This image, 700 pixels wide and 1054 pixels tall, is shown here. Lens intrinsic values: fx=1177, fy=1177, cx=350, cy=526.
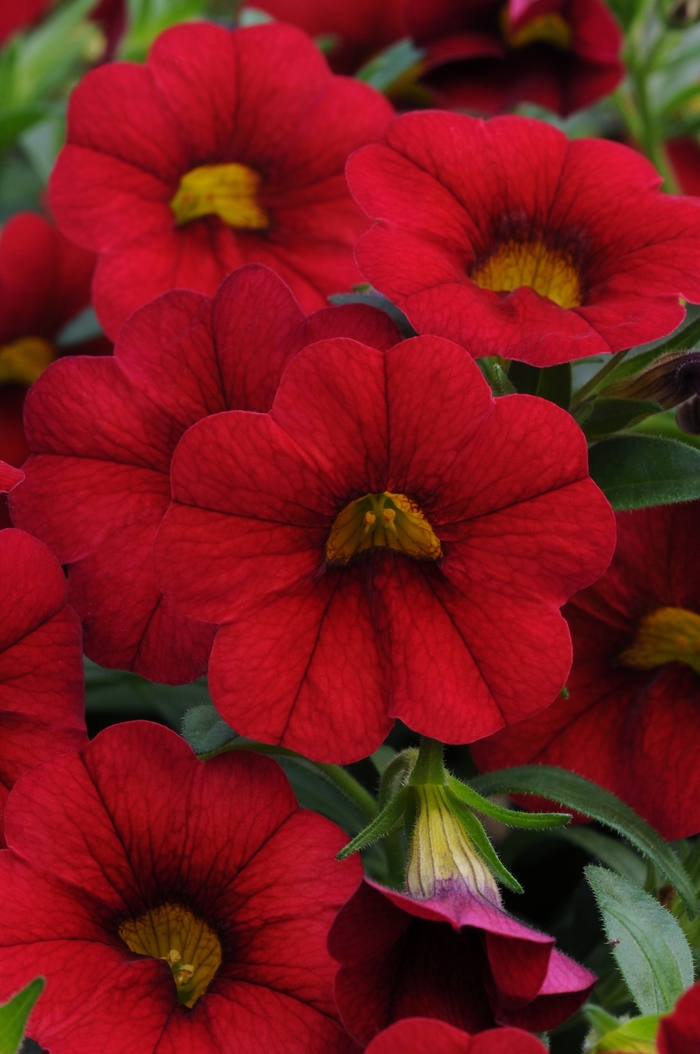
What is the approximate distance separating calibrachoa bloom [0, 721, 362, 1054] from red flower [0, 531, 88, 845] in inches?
1.5

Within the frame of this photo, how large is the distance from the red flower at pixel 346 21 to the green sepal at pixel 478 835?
3.25 ft

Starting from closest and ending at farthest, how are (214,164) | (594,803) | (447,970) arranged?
(447,970) < (594,803) < (214,164)

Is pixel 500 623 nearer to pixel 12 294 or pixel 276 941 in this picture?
pixel 276 941

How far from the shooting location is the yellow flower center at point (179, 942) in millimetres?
660

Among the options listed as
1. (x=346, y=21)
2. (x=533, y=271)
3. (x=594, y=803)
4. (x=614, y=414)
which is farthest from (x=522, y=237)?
(x=346, y=21)

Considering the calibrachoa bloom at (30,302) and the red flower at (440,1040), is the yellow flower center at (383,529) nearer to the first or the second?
the red flower at (440,1040)

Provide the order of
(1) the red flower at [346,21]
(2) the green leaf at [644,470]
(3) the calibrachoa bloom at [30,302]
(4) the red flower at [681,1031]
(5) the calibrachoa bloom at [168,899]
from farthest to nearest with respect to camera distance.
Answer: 1. (1) the red flower at [346,21]
2. (3) the calibrachoa bloom at [30,302]
3. (2) the green leaf at [644,470]
4. (5) the calibrachoa bloom at [168,899]
5. (4) the red flower at [681,1031]

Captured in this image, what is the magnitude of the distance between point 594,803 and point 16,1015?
0.35 m

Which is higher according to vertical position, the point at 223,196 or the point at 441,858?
the point at 223,196

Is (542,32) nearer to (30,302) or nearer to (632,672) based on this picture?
(30,302)

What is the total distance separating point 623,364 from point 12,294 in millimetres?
563

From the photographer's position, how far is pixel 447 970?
599 mm

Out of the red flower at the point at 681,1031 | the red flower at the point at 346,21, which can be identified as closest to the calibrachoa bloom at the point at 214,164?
the red flower at the point at 346,21

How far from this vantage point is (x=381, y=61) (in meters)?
1.19
